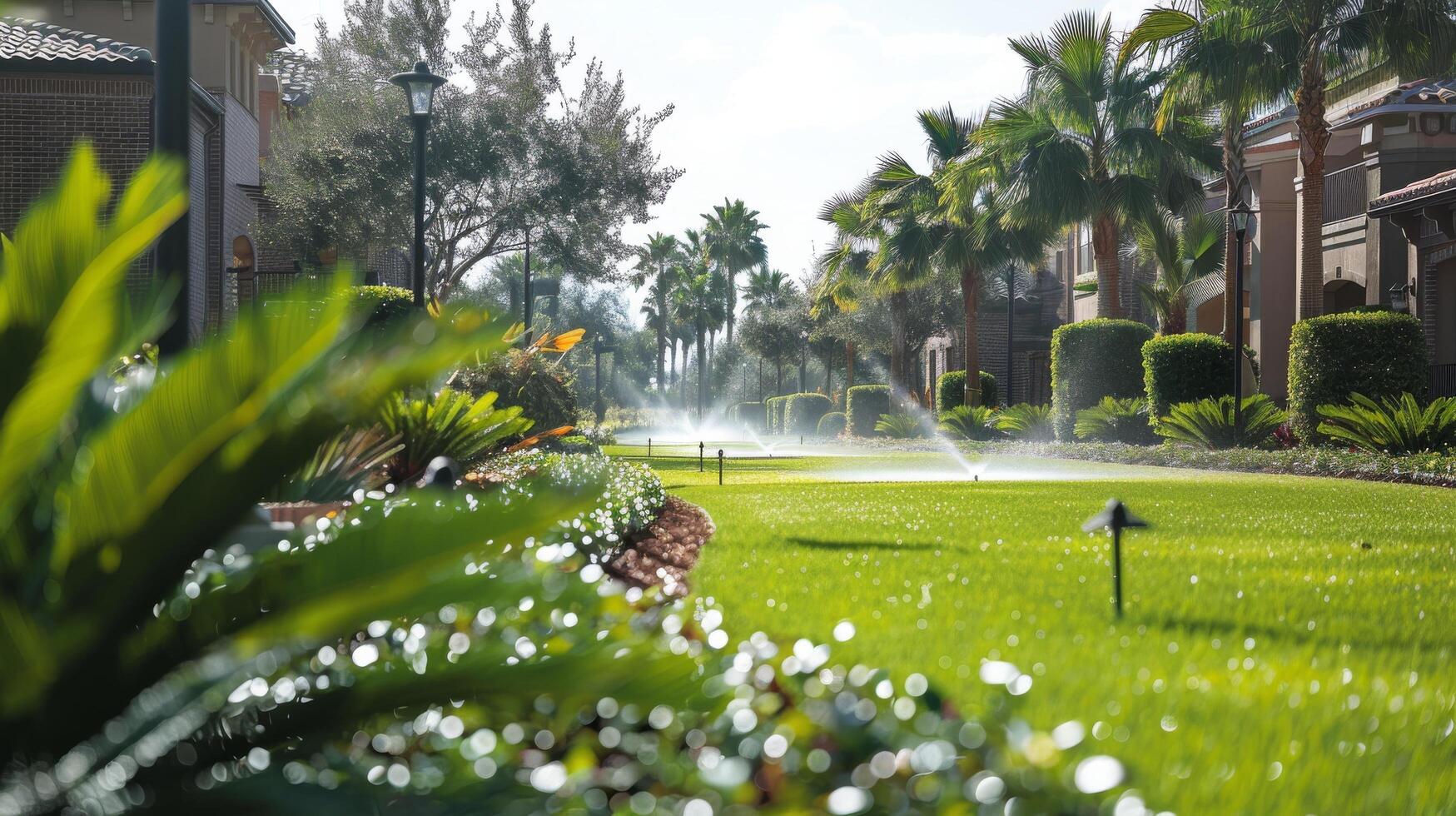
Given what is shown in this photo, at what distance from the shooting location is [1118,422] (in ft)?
86.8

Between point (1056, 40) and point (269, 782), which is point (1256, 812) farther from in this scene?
point (1056, 40)

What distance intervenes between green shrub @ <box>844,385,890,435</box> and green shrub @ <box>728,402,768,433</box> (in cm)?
1853

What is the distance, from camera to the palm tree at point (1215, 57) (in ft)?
72.4

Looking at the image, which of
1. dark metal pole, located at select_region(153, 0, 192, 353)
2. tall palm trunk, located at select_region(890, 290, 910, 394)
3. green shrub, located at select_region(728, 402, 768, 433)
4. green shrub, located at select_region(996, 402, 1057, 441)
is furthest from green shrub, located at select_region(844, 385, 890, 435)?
dark metal pole, located at select_region(153, 0, 192, 353)

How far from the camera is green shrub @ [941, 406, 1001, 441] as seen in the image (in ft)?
114

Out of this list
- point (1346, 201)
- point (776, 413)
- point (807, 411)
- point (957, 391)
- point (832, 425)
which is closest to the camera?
point (1346, 201)

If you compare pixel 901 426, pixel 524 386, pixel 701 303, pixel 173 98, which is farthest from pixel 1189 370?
pixel 701 303

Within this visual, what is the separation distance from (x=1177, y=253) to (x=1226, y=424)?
10379 millimetres

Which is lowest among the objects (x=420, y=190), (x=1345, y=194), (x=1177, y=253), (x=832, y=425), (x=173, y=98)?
(x=832, y=425)

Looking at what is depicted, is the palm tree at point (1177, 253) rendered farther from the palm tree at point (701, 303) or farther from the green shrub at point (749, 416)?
the palm tree at point (701, 303)

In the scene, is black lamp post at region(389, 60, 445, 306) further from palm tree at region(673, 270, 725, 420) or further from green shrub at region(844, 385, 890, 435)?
palm tree at region(673, 270, 725, 420)

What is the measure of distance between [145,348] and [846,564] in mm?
6154

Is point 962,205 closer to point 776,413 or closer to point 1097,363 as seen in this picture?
point 1097,363

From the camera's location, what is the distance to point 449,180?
30.6 m
